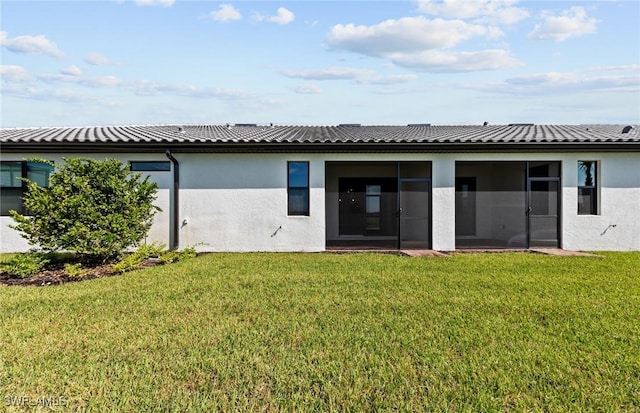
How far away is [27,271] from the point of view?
21.3 ft

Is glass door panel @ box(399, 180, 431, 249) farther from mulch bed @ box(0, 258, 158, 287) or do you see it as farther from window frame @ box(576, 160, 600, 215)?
mulch bed @ box(0, 258, 158, 287)

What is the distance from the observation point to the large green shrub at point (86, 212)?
22.9ft

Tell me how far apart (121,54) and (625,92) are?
60.3 ft

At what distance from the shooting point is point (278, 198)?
9.65m

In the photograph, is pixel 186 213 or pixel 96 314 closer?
pixel 96 314

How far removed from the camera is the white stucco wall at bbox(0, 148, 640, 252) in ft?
31.5

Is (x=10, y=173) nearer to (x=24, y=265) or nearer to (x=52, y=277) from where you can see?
(x=24, y=265)

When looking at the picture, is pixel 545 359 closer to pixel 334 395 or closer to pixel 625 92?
pixel 334 395

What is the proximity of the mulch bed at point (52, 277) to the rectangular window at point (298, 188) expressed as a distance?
454 centimetres

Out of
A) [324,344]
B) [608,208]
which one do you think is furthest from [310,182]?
[608,208]

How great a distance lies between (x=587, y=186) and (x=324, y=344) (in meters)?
10.0

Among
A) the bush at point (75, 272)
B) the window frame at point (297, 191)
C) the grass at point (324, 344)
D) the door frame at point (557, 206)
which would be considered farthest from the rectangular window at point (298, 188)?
the door frame at point (557, 206)

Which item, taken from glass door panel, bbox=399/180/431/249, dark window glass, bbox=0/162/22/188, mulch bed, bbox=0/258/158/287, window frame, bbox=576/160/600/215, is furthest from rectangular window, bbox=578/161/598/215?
dark window glass, bbox=0/162/22/188

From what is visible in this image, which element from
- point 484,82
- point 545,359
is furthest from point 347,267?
point 484,82
